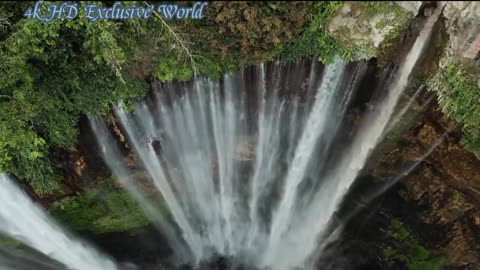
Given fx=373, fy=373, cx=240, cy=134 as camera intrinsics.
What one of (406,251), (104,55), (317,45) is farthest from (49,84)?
(406,251)

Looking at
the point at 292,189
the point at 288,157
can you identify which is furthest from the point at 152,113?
the point at 292,189

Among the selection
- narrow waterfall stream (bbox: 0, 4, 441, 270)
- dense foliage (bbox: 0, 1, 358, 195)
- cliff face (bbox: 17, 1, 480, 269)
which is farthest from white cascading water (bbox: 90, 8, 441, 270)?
dense foliage (bbox: 0, 1, 358, 195)

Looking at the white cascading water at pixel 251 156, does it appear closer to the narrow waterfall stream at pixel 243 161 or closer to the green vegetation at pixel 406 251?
the narrow waterfall stream at pixel 243 161

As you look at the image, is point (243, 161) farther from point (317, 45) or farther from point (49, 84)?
point (49, 84)

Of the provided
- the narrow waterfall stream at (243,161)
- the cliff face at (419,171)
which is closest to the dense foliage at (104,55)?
the narrow waterfall stream at (243,161)

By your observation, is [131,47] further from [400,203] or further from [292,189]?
[400,203]

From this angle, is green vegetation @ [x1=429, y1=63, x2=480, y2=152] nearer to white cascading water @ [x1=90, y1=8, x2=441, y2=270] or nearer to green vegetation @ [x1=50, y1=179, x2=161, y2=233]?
white cascading water @ [x1=90, y1=8, x2=441, y2=270]
